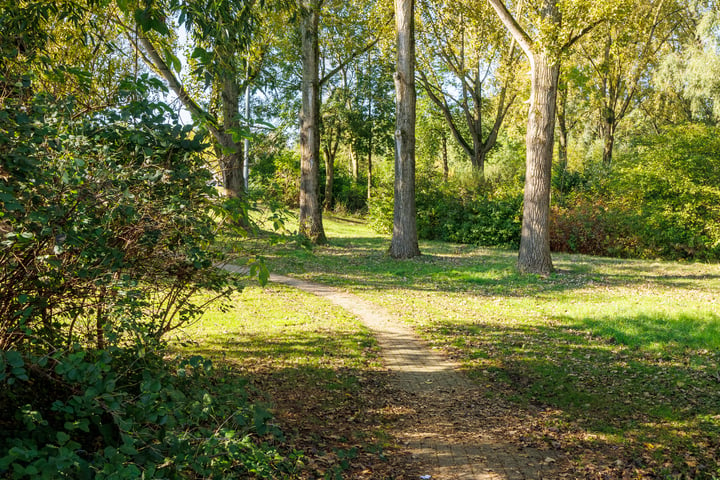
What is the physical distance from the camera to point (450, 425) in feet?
17.1

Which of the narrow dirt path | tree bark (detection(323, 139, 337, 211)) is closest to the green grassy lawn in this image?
the narrow dirt path

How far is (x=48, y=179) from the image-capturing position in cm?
283

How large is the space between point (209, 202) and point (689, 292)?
38.2 ft

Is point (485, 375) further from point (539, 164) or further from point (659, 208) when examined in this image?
point (659, 208)

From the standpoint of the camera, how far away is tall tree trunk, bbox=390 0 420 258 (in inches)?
656

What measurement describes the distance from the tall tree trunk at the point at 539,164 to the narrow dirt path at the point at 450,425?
275 inches

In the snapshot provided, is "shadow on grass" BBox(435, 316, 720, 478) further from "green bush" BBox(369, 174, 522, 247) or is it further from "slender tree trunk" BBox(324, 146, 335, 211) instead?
"slender tree trunk" BBox(324, 146, 335, 211)

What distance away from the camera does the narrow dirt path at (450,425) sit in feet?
14.3

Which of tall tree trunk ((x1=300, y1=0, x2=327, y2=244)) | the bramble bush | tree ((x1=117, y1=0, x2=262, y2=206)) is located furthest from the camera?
tall tree trunk ((x1=300, y1=0, x2=327, y2=244))

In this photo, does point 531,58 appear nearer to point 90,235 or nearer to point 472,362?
point 472,362

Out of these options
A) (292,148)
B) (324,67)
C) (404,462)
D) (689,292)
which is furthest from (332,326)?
(292,148)

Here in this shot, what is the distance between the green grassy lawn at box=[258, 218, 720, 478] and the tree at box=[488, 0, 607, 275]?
1013 millimetres

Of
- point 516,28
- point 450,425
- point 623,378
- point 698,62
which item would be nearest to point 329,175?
point 698,62

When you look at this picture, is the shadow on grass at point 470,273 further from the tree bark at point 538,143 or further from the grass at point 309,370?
the grass at point 309,370
